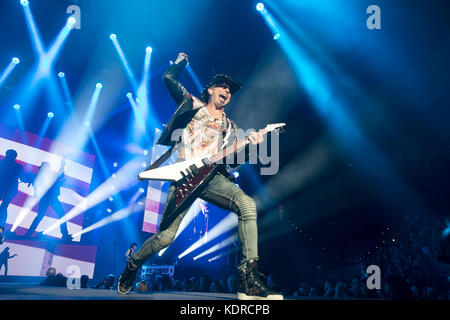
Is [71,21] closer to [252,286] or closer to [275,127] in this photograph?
[275,127]

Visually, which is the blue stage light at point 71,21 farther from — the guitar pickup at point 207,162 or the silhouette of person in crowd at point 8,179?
the guitar pickup at point 207,162

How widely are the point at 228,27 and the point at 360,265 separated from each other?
34.8ft

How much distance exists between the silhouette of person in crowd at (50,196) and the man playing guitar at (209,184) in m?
10.7

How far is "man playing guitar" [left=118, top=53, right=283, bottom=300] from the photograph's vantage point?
3346mm

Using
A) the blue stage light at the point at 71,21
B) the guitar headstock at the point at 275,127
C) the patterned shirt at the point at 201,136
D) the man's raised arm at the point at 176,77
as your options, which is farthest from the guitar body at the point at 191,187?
the blue stage light at the point at 71,21

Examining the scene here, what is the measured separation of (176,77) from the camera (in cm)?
411

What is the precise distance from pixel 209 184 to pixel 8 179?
409 inches

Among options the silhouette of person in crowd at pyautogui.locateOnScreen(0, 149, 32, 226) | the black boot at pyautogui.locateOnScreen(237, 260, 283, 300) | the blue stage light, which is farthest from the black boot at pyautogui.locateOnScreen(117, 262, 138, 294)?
the blue stage light

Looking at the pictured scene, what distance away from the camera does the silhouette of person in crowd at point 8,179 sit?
10453 millimetres

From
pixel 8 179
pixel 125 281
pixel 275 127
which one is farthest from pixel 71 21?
pixel 125 281

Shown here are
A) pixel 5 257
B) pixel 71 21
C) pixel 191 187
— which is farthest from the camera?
pixel 5 257

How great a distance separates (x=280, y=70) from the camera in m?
10.2

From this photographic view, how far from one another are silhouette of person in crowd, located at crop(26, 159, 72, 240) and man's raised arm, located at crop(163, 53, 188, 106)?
11042 mm
